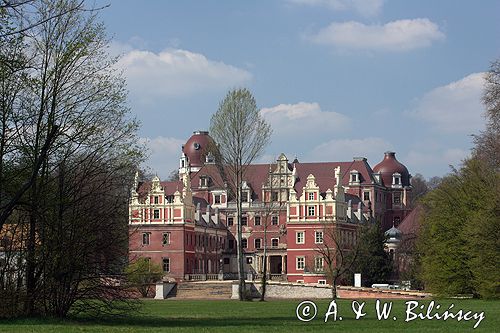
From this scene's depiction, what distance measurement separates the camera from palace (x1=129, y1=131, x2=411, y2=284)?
316ft

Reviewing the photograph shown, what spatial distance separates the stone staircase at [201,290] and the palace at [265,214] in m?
9.58

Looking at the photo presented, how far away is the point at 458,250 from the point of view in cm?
5531

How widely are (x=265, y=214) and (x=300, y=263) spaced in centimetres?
681

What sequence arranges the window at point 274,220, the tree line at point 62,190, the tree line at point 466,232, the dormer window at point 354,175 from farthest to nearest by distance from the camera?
the dormer window at point 354,175
the window at point 274,220
the tree line at point 466,232
the tree line at point 62,190

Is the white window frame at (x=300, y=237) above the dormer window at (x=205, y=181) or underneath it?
underneath

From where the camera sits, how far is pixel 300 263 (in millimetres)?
97938

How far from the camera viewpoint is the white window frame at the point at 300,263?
3841 inches

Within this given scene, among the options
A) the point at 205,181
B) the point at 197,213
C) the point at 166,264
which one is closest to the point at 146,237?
the point at 166,264

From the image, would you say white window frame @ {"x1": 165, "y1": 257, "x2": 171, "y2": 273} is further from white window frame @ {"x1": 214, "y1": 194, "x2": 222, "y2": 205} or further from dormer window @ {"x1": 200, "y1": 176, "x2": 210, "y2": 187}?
dormer window @ {"x1": 200, "y1": 176, "x2": 210, "y2": 187}

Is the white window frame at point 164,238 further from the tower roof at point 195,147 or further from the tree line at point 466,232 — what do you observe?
the tree line at point 466,232

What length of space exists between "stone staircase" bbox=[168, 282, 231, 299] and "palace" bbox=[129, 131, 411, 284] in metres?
9.58

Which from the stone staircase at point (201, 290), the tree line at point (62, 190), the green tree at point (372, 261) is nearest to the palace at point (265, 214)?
the green tree at point (372, 261)

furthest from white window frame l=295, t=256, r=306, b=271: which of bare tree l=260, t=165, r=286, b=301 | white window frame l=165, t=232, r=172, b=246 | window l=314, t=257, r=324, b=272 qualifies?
white window frame l=165, t=232, r=172, b=246

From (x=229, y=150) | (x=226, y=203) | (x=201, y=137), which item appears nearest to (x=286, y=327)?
(x=229, y=150)
